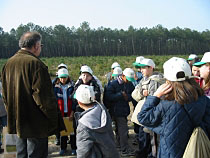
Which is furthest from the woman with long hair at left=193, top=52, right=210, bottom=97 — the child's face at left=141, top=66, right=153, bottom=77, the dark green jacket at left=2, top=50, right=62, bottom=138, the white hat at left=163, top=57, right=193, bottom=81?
the dark green jacket at left=2, top=50, right=62, bottom=138

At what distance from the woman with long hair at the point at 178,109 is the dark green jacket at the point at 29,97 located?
1248 millimetres

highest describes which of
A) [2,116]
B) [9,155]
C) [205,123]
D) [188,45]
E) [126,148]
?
[188,45]

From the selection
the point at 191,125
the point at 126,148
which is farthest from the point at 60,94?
the point at 191,125

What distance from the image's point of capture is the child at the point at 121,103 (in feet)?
16.2

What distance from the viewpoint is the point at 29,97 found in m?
2.83

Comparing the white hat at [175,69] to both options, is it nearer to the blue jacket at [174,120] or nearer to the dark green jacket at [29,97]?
the blue jacket at [174,120]

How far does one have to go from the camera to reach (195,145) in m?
2.24

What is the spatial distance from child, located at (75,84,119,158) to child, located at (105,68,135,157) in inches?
79.4

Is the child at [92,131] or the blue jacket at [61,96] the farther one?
the blue jacket at [61,96]

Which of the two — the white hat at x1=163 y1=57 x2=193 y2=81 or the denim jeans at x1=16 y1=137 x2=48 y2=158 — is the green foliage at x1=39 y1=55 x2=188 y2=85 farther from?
the white hat at x1=163 y1=57 x2=193 y2=81

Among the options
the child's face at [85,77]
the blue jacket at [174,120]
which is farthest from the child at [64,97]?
the blue jacket at [174,120]

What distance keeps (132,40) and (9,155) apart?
98.5 m

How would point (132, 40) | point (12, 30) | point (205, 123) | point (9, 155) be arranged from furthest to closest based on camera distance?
point (132, 40) → point (12, 30) → point (9, 155) → point (205, 123)

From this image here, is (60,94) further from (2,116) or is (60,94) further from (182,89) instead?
(182,89)
